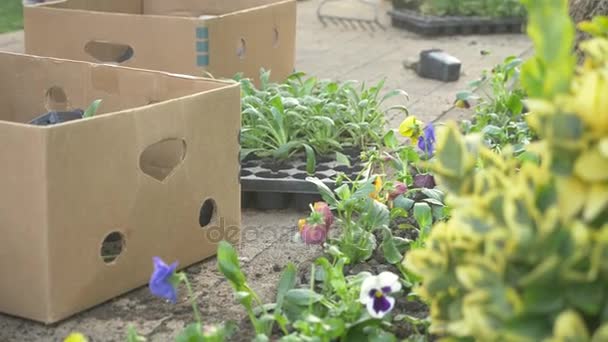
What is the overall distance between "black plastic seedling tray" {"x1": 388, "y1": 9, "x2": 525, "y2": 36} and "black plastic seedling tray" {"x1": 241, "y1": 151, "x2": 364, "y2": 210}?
326 centimetres

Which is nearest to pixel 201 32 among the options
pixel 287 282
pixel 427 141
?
pixel 427 141

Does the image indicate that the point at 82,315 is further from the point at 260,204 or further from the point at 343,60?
the point at 343,60

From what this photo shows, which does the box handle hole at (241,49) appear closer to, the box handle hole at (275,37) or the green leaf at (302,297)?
the box handle hole at (275,37)

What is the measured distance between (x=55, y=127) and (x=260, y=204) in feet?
3.27

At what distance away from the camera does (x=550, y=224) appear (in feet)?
4.26

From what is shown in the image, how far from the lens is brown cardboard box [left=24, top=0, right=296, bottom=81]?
3271mm

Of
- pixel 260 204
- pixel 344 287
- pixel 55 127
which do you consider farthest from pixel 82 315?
pixel 260 204

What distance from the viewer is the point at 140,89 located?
8.38 ft

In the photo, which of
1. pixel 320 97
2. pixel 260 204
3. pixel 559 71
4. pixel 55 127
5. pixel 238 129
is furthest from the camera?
pixel 320 97

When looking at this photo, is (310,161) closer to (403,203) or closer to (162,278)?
(403,203)

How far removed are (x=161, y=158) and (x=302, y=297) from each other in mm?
777

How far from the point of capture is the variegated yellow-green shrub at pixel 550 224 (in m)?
1.28

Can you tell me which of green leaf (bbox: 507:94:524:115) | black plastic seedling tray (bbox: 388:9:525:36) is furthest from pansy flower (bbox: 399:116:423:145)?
black plastic seedling tray (bbox: 388:9:525:36)

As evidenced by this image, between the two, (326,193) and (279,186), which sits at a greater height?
(326,193)
